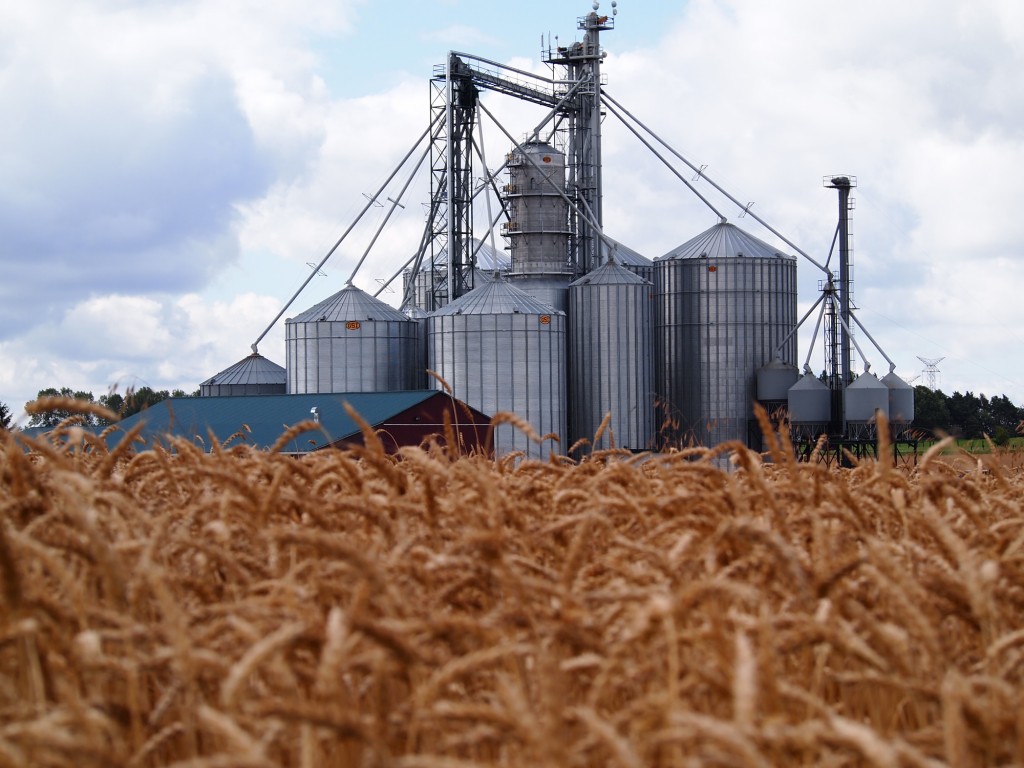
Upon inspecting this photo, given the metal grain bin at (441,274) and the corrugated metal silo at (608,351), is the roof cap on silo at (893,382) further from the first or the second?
the metal grain bin at (441,274)

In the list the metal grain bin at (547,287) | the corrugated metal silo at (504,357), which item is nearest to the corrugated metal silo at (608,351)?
the metal grain bin at (547,287)

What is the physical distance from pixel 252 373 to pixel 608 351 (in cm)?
1789

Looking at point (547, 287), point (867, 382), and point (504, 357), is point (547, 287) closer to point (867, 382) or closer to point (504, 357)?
point (504, 357)

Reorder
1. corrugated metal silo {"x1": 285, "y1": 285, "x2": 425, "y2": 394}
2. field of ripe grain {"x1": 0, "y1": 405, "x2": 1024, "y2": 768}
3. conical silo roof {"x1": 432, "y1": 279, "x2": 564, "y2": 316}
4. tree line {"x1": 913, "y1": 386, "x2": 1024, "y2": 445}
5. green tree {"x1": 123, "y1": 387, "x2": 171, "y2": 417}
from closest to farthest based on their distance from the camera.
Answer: field of ripe grain {"x1": 0, "y1": 405, "x2": 1024, "y2": 768} < green tree {"x1": 123, "y1": 387, "x2": 171, "y2": 417} < conical silo roof {"x1": 432, "y1": 279, "x2": 564, "y2": 316} < corrugated metal silo {"x1": 285, "y1": 285, "x2": 425, "y2": 394} < tree line {"x1": 913, "y1": 386, "x2": 1024, "y2": 445}

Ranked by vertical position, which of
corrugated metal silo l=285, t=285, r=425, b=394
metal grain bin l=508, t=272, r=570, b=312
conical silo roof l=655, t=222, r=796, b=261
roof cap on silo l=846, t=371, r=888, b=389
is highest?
conical silo roof l=655, t=222, r=796, b=261

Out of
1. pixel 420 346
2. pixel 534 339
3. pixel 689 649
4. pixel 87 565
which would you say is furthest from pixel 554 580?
pixel 420 346

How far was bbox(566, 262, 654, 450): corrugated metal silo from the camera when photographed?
57719 mm

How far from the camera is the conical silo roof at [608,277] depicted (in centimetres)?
5794

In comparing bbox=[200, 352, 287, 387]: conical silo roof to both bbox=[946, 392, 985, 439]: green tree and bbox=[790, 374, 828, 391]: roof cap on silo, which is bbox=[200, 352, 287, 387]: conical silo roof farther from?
bbox=[946, 392, 985, 439]: green tree

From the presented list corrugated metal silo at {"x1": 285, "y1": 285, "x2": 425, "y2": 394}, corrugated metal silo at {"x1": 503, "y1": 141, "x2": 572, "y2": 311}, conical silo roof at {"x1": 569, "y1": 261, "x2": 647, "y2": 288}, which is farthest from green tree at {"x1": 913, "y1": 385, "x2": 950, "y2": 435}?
corrugated metal silo at {"x1": 285, "y1": 285, "x2": 425, "y2": 394}

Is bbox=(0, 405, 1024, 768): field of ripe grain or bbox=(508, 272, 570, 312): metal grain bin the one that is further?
bbox=(508, 272, 570, 312): metal grain bin

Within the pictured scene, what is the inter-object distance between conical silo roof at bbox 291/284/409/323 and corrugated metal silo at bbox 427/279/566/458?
13.9ft

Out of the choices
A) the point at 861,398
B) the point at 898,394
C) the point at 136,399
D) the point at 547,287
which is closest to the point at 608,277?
the point at 547,287

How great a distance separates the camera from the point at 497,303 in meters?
53.6
